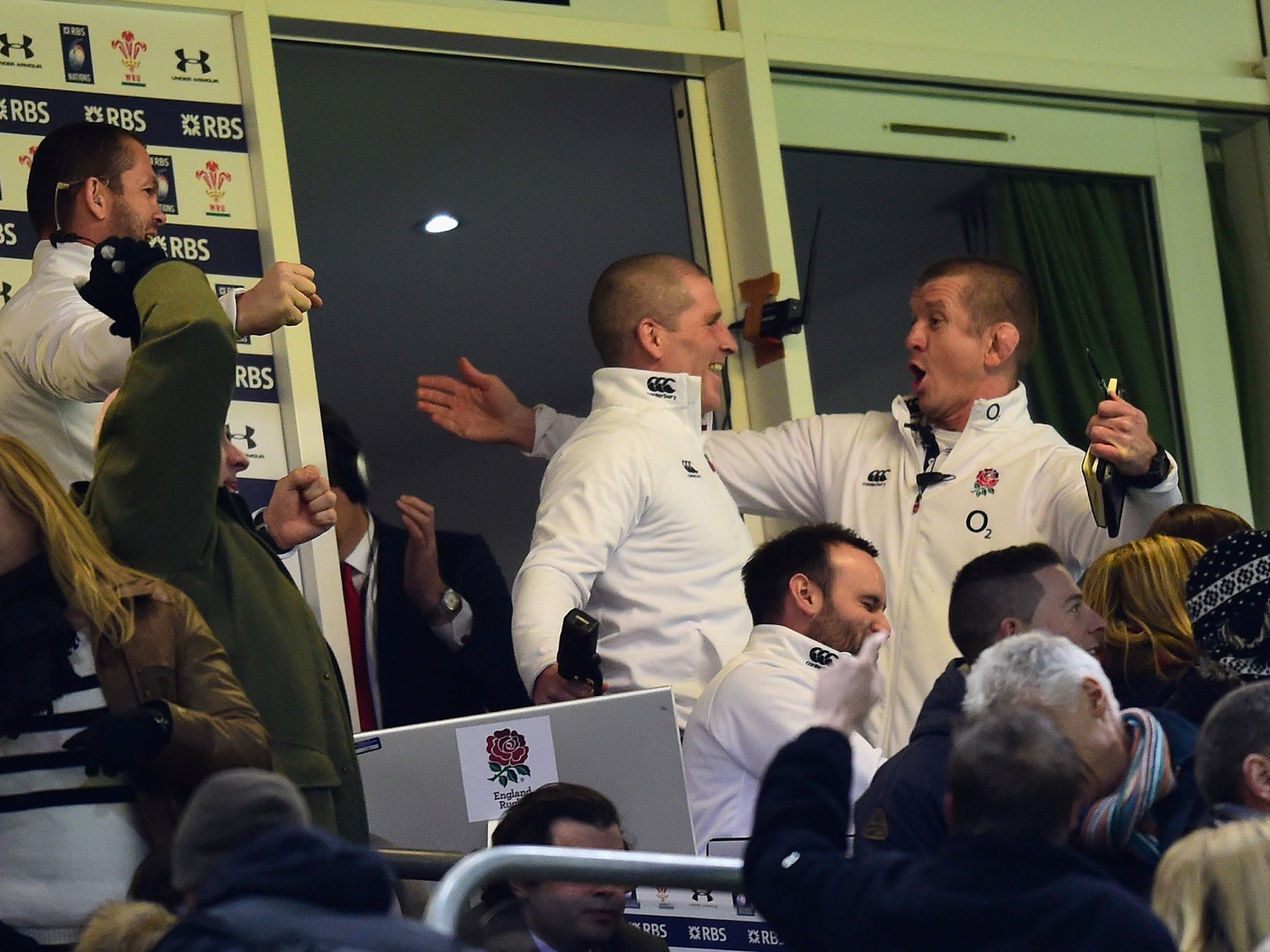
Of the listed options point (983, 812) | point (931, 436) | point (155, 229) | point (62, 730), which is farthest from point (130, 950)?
point (931, 436)

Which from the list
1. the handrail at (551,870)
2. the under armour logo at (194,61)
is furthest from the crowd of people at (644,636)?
the under armour logo at (194,61)

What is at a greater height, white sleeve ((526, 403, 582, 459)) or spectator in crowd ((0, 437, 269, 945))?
white sleeve ((526, 403, 582, 459))

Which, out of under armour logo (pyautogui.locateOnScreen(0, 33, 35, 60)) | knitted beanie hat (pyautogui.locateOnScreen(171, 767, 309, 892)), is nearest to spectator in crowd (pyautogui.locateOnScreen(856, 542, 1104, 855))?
knitted beanie hat (pyautogui.locateOnScreen(171, 767, 309, 892))

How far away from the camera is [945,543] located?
17.4 ft

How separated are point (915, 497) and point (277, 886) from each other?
3.46 meters

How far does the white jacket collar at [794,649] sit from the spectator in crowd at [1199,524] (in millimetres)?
758

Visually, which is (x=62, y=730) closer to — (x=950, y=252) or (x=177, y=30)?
(x=177, y=30)

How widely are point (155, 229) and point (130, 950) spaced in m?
2.27

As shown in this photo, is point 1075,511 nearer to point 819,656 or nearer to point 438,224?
point 819,656

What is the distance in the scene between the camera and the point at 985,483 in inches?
209

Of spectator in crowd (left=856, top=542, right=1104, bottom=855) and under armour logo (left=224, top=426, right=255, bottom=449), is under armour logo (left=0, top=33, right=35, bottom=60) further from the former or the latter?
spectator in crowd (left=856, top=542, right=1104, bottom=855)

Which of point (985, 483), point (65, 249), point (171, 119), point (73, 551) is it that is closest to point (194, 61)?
point (171, 119)

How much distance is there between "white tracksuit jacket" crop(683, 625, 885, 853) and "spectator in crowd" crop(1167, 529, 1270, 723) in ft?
2.32

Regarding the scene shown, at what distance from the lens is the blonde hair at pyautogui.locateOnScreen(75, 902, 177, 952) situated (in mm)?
2682
